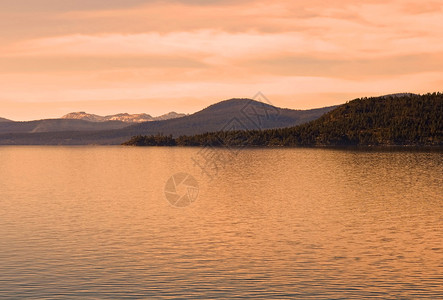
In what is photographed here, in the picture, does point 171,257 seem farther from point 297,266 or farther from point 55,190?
point 55,190

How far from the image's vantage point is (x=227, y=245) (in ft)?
145

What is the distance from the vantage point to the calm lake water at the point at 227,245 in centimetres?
3288

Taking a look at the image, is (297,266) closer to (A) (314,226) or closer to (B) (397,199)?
(A) (314,226)

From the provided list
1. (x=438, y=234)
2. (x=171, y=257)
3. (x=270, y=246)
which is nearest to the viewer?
(x=171, y=257)

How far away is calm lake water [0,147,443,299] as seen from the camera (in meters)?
32.9

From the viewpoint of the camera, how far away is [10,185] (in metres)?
99.9

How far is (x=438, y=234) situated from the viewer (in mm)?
48406

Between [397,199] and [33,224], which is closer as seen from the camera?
[33,224]

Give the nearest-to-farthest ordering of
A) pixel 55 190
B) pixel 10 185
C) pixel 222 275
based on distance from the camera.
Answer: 1. pixel 222 275
2. pixel 55 190
3. pixel 10 185

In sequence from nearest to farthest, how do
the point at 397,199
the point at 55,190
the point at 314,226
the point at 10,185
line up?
1. the point at 314,226
2. the point at 397,199
3. the point at 55,190
4. the point at 10,185

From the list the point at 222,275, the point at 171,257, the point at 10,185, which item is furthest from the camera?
the point at 10,185

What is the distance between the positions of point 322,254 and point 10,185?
72231 millimetres

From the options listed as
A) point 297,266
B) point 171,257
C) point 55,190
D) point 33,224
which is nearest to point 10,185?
point 55,190

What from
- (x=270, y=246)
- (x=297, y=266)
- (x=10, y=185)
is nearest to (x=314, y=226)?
(x=270, y=246)
